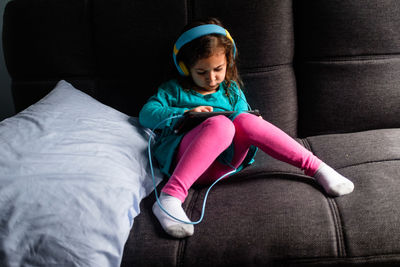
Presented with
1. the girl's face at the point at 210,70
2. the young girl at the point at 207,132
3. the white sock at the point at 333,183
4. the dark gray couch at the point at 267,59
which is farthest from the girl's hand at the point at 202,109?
the white sock at the point at 333,183

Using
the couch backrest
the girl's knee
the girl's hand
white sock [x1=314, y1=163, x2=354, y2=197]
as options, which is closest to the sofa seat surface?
white sock [x1=314, y1=163, x2=354, y2=197]

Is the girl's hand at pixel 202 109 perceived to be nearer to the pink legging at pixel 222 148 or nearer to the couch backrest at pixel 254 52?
the pink legging at pixel 222 148

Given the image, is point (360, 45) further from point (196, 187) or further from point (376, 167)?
point (196, 187)

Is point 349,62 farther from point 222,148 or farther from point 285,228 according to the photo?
point 285,228

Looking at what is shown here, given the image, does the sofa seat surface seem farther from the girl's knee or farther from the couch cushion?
the couch cushion

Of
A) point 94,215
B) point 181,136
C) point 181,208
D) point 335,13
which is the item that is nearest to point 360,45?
point 335,13

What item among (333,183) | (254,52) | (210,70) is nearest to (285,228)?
(333,183)

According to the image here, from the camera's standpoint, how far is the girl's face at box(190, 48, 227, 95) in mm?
1126

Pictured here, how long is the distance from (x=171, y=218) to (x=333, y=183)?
46 centimetres

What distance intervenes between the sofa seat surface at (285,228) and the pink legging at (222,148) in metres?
0.07

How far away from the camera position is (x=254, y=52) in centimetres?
125

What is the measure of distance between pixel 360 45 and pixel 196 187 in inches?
33.0

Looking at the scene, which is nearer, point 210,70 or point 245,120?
point 245,120

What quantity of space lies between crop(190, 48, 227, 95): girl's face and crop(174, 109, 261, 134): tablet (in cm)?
18
